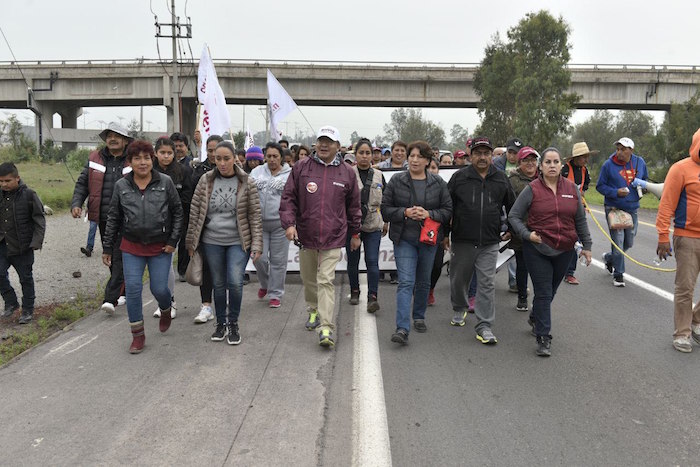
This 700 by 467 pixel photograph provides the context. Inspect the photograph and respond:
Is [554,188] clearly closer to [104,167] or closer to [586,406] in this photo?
[586,406]

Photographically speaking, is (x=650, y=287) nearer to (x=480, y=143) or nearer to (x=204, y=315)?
(x=480, y=143)

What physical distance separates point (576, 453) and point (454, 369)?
1482 millimetres

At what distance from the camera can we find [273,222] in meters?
6.79

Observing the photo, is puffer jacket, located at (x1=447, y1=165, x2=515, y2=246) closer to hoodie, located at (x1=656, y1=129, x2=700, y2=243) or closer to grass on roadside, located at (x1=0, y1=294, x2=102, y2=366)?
hoodie, located at (x1=656, y1=129, x2=700, y2=243)

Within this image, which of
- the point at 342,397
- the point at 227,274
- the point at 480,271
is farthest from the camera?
the point at 480,271

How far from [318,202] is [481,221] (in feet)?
5.41

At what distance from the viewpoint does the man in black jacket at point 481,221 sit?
542 cm

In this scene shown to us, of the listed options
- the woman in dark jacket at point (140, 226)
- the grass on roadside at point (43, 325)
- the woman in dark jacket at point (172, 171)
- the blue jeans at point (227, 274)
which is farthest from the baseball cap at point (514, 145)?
the grass on roadside at point (43, 325)

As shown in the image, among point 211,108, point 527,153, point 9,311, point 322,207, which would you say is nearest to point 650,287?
point 527,153

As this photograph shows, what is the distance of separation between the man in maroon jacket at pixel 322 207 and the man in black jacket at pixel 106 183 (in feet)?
6.80

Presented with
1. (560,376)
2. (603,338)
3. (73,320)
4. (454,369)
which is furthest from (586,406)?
(73,320)

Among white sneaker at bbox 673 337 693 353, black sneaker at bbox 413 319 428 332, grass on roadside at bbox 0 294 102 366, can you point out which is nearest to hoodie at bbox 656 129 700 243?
white sneaker at bbox 673 337 693 353

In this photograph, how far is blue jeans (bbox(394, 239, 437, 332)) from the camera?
5359mm

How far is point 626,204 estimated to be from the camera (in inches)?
308
